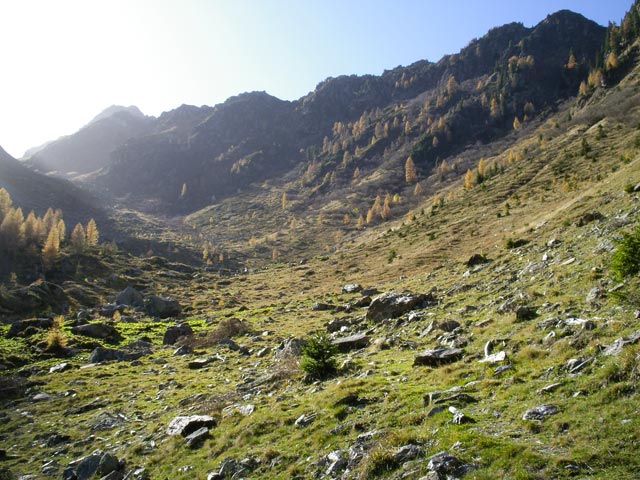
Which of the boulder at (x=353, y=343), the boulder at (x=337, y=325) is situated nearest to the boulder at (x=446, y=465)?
the boulder at (x=353, y=343)

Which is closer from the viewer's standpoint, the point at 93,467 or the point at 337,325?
the point at 93,467

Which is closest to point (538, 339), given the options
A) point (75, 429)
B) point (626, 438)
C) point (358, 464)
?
point (626, 438)

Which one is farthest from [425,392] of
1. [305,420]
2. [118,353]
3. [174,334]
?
[174,334]

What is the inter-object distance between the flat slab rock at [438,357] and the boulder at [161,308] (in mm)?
54140

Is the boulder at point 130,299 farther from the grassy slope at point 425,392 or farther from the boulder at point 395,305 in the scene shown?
the boulder at point 395,305

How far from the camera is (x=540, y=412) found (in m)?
9.72

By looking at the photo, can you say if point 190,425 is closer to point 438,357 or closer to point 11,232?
point 438,357

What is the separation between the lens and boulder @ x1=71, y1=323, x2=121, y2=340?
42.5 meters

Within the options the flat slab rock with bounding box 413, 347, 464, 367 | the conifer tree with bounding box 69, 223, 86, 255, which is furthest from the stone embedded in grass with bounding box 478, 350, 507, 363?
the conifer tree with bounding box 69, 223, 86, 255

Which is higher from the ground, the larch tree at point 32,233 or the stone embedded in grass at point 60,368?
the larch tree at point 32,233

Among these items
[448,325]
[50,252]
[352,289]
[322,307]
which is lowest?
[352,289]

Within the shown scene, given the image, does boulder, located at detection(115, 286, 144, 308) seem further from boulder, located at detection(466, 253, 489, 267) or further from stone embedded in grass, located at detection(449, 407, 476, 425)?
stone embedded in grass, located at detection(449, 407, 476, 425)

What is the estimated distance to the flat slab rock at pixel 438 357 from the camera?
16.2 meters

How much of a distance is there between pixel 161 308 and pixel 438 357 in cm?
5606
